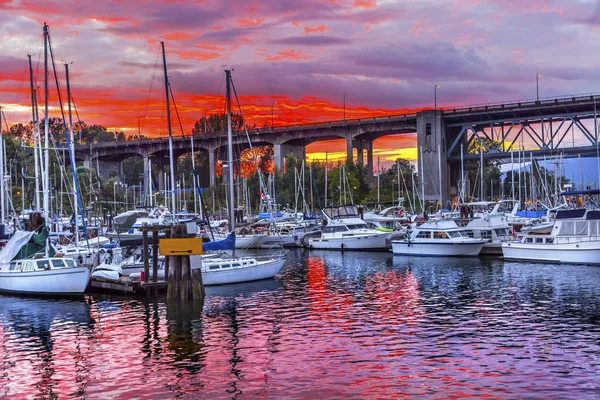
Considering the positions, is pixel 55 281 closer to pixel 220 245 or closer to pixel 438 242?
pixel 220 245

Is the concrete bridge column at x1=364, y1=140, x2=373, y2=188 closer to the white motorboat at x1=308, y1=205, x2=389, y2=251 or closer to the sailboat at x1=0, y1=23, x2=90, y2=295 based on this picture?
the white motorboat at x1=308, y1=205, x2=389, y2=251

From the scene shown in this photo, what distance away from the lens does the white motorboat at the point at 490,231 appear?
6681cm

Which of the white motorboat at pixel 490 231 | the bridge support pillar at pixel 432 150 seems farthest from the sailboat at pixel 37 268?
the bridge support pillar at pixel 432 150

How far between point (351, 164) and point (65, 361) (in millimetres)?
112758

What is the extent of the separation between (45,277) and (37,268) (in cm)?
95

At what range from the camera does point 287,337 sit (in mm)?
31391

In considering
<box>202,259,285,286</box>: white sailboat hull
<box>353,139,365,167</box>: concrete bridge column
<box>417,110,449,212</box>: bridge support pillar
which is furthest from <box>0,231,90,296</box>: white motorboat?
<box>353,139,365,167</box>: concrete bridge column

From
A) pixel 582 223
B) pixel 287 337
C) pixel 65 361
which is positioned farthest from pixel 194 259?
pixel 582 223

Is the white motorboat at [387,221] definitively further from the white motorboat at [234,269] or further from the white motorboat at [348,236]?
the white motorboat at [234,269]

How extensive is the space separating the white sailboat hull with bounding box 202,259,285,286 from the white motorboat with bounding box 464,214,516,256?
23.5 metres

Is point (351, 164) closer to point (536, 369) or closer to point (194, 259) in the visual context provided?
point (194, 259)

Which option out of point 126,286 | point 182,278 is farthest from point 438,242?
point 182,278

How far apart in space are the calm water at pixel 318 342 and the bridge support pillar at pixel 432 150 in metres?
80.2

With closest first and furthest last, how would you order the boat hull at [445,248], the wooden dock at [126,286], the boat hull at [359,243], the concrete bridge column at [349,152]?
1. the wooden dock at [126,286]
2. the boat hull at [445,248]
3. the boat hull at [359,243]
4. the concrete bridge column at [349,152]
